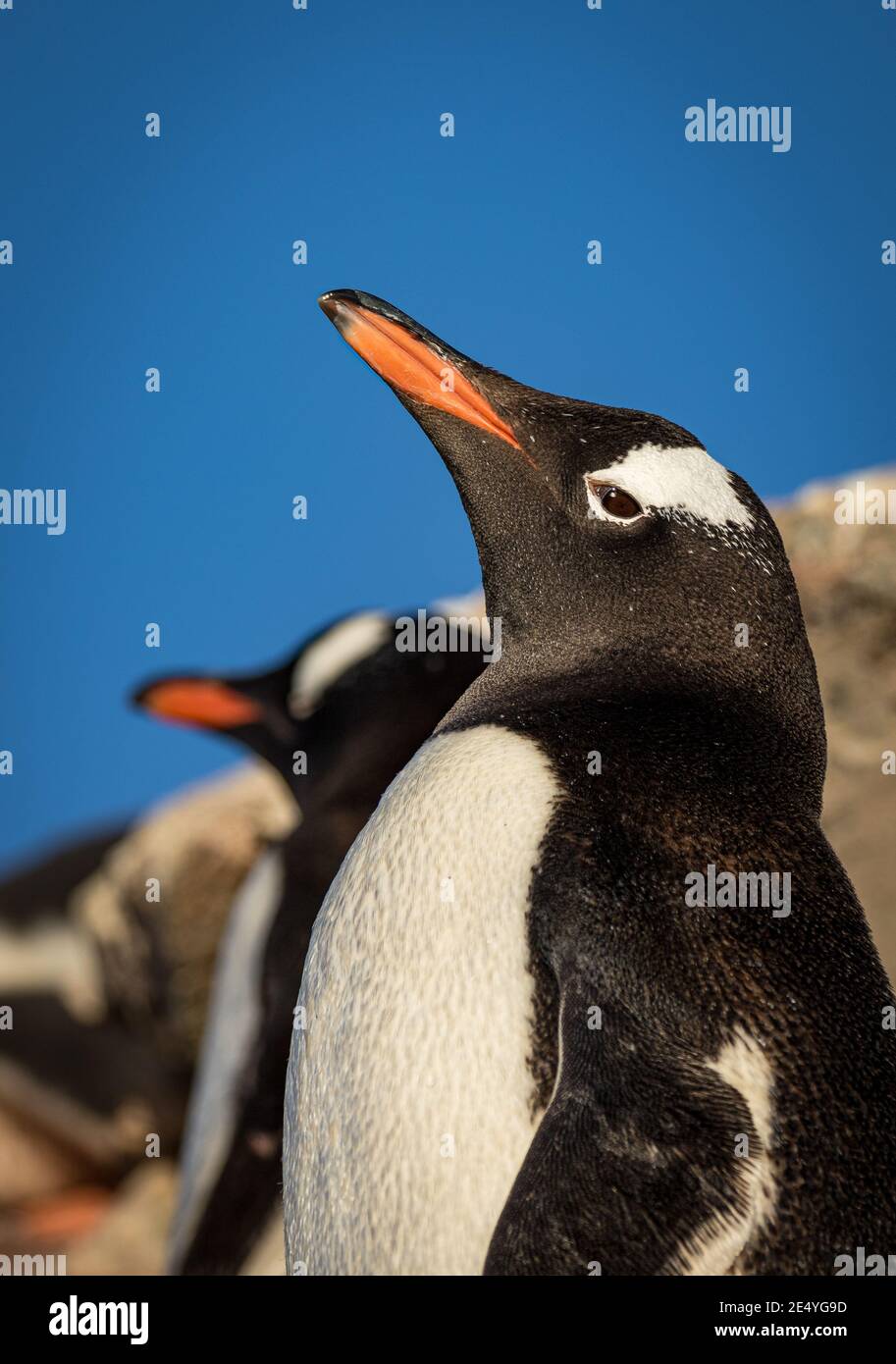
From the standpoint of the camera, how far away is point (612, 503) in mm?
1559

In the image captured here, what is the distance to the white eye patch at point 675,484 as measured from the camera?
153 cm

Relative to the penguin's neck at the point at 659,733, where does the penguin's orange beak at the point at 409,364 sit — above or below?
above

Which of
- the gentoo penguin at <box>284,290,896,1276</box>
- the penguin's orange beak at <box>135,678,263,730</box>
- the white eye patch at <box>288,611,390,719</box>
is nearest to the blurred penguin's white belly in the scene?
the gentoo penguin at <box>284,290,896,1276</box>

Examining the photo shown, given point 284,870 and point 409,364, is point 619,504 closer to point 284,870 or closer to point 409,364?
point 409,364

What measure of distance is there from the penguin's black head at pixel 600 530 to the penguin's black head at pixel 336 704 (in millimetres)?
1096

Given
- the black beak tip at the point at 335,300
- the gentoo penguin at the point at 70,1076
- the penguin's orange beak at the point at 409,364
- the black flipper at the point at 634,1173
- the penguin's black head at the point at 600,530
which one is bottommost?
the gentoo penguin at the point at 70,1076

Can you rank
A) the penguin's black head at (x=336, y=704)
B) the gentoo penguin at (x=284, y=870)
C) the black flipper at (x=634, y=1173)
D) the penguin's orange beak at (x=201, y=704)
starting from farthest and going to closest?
the penguin's orange beak at (x=201, y=704), the penguin's black head at (x=336, y=704), the gentoo penguin at (x=284, y=870), the black flipper at (x=634, y=1173)

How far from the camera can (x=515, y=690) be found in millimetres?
1589

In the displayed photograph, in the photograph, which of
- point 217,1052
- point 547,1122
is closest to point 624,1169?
point 547,1122

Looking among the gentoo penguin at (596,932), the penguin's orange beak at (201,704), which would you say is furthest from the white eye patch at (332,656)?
the gentoo penguin at (596,932)

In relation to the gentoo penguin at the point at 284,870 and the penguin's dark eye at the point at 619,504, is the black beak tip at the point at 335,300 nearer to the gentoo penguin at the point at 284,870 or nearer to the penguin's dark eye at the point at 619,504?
Result: the penguin's dark eye at the point at 619,504

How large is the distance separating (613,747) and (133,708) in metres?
2.05

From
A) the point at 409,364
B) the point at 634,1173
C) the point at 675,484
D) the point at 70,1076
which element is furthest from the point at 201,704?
the point at 634,1173

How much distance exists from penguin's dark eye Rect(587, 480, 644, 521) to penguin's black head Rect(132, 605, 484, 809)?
115 centimetres
